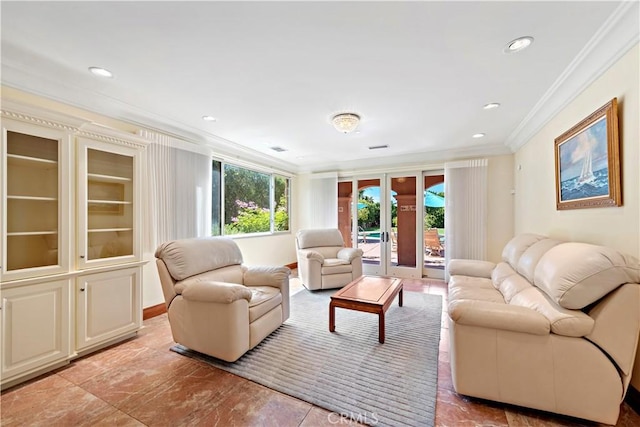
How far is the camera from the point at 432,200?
5.05 m

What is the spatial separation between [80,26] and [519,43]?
116 inches

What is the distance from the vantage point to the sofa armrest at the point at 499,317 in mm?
1546

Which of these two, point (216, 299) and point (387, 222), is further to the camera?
point (387, 222)

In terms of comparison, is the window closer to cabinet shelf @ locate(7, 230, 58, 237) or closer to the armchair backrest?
the armchair backrest

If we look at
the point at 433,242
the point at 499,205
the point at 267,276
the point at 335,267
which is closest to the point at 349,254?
the point at 335,267

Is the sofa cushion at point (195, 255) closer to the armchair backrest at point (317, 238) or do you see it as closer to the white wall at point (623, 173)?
the armchair backrest at point (317, 238)

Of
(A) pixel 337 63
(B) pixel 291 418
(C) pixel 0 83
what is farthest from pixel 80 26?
(B) pixel 291 418

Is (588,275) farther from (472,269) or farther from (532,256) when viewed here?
(472,269)

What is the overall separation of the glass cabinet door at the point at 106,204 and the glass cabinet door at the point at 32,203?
0.51 feet

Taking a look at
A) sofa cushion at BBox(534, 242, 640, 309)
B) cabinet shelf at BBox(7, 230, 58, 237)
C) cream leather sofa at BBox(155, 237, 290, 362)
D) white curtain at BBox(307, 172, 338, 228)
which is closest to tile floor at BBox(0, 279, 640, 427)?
cream leather sofa at BBox(155, 237, 290, 362)

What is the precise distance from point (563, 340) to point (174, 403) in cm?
251

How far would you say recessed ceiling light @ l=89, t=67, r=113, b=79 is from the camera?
83.7 inches

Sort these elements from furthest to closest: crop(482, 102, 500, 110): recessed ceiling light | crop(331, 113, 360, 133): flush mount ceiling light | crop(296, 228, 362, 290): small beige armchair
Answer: crop(296, 228, 362, 290): small beige armchair
crop(331, 113, 360, 133): flush mount ceiling light
crop(482, 102, 500, 110): recessed ceiling light

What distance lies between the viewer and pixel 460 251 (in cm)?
465
